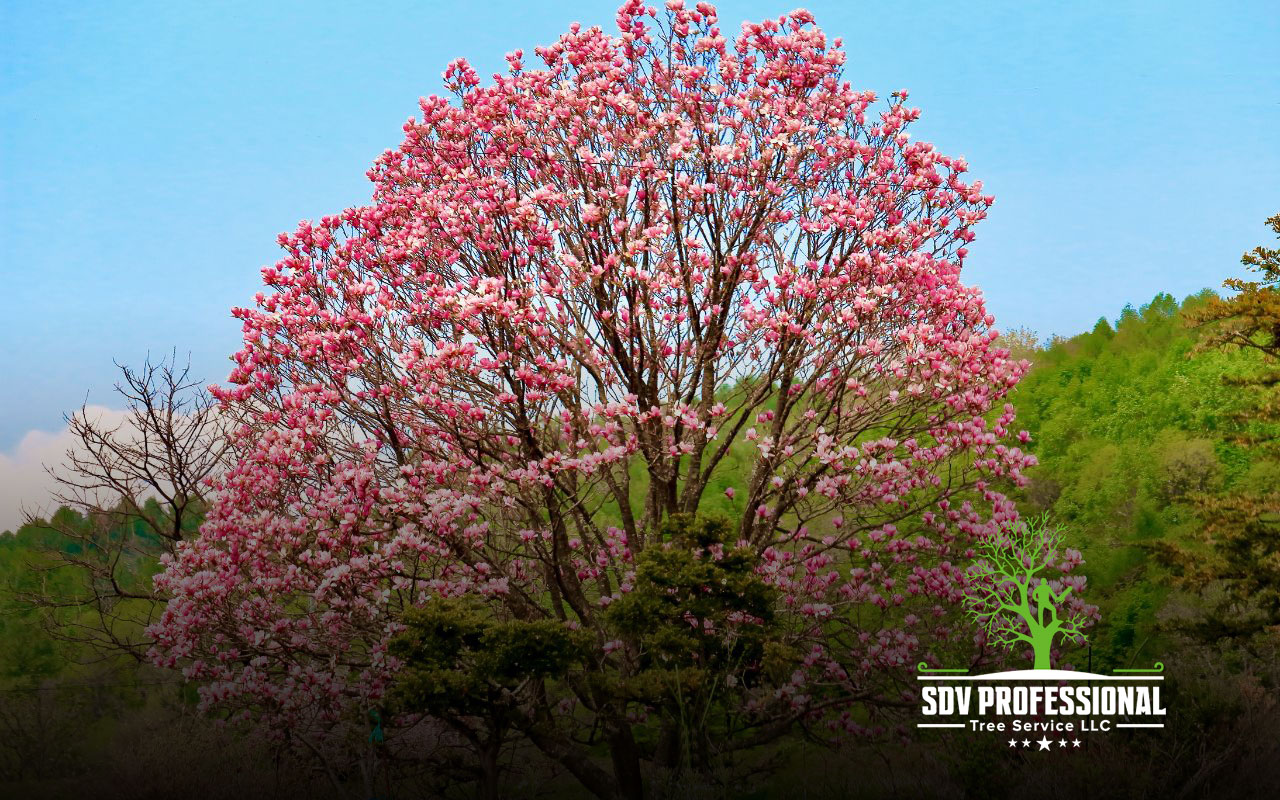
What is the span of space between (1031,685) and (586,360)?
6.65m

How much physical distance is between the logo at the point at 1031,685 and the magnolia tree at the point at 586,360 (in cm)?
57

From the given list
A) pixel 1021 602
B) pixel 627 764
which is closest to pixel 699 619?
pixel 627 764

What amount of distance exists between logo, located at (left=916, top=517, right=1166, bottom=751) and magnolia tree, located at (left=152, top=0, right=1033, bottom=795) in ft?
1.88

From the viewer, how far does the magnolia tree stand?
482 inches

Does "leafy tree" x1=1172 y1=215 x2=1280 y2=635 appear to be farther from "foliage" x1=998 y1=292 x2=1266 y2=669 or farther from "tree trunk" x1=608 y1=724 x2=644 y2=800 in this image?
"tree trunk" x1=608 y1=724 x2=644 y2=800

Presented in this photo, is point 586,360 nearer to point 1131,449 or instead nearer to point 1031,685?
point 1031,685

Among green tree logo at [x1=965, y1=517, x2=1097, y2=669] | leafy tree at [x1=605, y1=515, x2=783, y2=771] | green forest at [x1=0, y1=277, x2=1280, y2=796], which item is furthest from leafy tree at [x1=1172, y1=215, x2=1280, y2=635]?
leafy tree at [x1=605, y1=515, x2=783, y2=771]

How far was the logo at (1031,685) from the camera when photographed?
12148 mm

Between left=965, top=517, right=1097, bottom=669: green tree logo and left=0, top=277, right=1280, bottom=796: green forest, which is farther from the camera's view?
left=0, top=277, right=1280, bottom=796: green forest

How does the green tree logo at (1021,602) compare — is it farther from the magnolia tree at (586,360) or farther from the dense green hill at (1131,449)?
the dense green hill at (1131,449)

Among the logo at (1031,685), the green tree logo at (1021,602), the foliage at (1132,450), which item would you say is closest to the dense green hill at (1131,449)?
the foliage at (1132,450)

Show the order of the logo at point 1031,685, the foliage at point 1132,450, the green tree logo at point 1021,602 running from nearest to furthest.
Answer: the logo at point 1031,685, the green tree logo at point 1021,602, the foliage at point 1132,450

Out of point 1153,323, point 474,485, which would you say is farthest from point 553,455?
point 1153,323

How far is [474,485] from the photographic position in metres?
12.2
